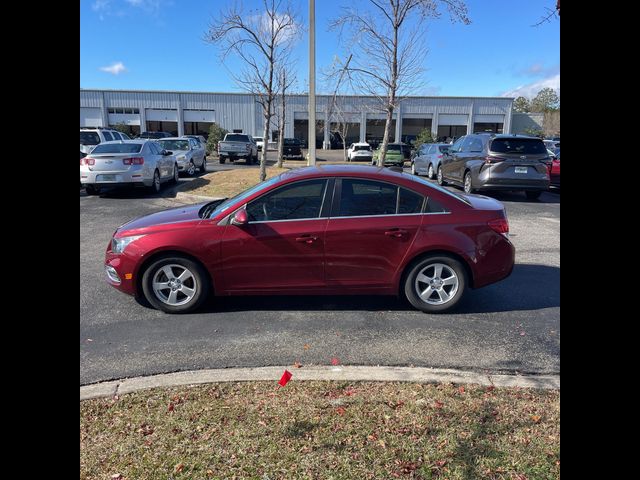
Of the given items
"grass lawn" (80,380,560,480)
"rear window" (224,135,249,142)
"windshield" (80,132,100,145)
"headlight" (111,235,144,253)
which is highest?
"rear window" (224,135,249,142)

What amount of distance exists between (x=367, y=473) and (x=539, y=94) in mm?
98010

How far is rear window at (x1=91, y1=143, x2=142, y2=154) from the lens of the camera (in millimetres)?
13484

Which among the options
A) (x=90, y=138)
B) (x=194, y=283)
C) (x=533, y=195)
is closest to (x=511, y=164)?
(x=533, y=195)

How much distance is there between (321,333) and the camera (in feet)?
14.6

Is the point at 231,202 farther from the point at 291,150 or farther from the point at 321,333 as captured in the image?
the point at 291,150

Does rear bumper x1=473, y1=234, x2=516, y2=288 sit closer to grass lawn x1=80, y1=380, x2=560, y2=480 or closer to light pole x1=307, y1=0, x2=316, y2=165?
grass lawn x1=80, y1=380, x2=560, y2=480

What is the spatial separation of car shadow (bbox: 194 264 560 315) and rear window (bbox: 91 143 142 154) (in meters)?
9.85

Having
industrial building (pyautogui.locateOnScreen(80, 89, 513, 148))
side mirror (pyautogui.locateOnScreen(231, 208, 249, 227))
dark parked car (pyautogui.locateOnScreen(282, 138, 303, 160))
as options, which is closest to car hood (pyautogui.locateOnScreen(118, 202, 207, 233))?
side mirror (pyautogui.locateOnScreen(231, 208, 249, 227))

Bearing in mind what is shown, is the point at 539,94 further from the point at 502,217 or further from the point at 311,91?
the point at 502,217

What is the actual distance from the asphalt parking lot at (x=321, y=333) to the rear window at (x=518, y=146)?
7518 millimetres

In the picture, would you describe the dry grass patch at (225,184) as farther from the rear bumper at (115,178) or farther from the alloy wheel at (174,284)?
the alloy wheel at (174,284)

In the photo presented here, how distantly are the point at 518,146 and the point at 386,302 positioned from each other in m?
9.51

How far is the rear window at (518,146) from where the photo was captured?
1284 centimetres

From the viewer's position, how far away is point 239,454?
262 centimetres
